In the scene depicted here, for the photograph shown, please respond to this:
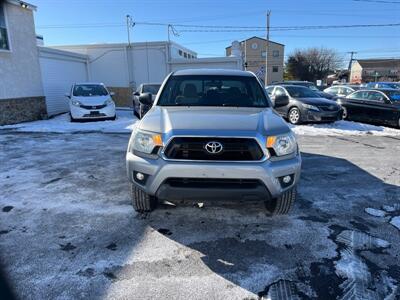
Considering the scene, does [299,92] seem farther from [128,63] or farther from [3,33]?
[3,33]

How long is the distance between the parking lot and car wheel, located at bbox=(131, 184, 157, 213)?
0.42 feet

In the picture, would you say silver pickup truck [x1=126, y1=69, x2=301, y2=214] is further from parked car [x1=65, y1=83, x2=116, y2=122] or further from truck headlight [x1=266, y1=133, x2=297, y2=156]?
parked car [x1=65, y1=83, x2=116, y2=122]

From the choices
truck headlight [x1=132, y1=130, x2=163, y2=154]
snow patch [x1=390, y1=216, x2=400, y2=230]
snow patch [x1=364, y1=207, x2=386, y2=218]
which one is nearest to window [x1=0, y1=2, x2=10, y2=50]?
truck headlight [x1=132, y1=130, x2=163, y2=154]

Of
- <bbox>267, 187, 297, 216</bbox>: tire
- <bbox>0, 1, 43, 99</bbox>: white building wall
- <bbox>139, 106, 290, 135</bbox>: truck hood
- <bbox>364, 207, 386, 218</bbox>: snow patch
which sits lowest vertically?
<bbox>364, 207, 386, 218</bbox>: snow patch

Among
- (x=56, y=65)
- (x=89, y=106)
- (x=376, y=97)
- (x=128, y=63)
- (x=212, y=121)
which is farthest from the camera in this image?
(x=128, y=63)

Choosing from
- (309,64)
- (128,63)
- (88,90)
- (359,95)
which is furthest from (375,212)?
(309,64)

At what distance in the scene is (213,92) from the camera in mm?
4523

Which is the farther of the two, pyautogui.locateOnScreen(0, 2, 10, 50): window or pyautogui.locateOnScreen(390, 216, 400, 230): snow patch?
pyautogui.locateOnScreen(0, 2, 10, 50): window

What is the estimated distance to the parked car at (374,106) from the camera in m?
11.0

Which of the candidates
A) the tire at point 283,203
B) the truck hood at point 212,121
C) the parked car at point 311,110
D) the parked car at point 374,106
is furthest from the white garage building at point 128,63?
the tire at point 283,203

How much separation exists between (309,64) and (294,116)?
154 ft

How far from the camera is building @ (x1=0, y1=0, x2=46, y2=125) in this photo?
11.6 metres

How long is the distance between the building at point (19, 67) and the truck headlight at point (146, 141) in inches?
413

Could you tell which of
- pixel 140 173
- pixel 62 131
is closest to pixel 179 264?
pixel 140 173
